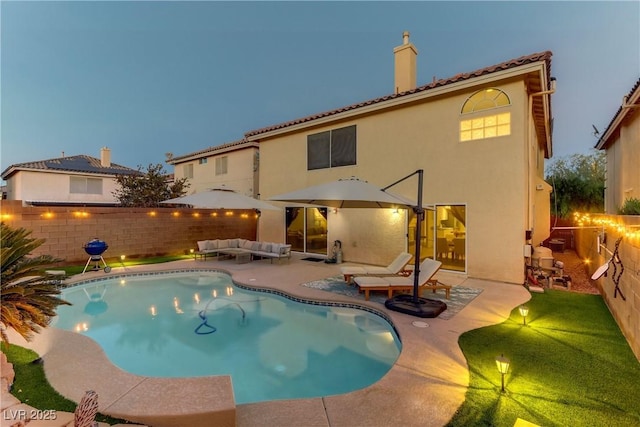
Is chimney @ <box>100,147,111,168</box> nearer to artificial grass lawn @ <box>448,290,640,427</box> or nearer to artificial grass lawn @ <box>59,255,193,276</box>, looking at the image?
artificial grass lawn @ <box>59,255,193,276</box>

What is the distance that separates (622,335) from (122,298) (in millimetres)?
12920

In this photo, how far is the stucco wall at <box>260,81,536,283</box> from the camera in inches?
412

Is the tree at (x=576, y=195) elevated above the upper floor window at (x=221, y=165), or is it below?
below

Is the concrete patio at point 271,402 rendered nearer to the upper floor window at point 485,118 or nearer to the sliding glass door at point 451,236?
the sliding glass door at point 451,236

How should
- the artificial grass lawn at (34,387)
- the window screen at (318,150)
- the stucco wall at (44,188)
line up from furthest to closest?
1. the stucco wall at (44,188)
2. the window screen at (318,150)
3. the artificial grass lawn at (34,387)

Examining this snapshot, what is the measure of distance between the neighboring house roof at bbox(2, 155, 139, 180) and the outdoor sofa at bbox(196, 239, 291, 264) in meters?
16.6

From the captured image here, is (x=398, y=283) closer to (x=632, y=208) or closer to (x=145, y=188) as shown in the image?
(x=632, y=208)

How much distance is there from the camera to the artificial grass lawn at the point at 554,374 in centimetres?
371

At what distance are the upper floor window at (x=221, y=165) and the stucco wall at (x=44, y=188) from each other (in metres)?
11.0

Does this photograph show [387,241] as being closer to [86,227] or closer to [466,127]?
[466,127]

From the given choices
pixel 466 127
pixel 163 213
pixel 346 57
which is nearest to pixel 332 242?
pixel 466 127

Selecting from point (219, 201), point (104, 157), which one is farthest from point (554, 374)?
point (104, 157)

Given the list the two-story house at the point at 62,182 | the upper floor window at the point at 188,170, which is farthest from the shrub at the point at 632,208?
the two-story house at the point at 62,182

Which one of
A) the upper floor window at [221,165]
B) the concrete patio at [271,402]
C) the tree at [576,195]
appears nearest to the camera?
the concrete patio at [271,402]
